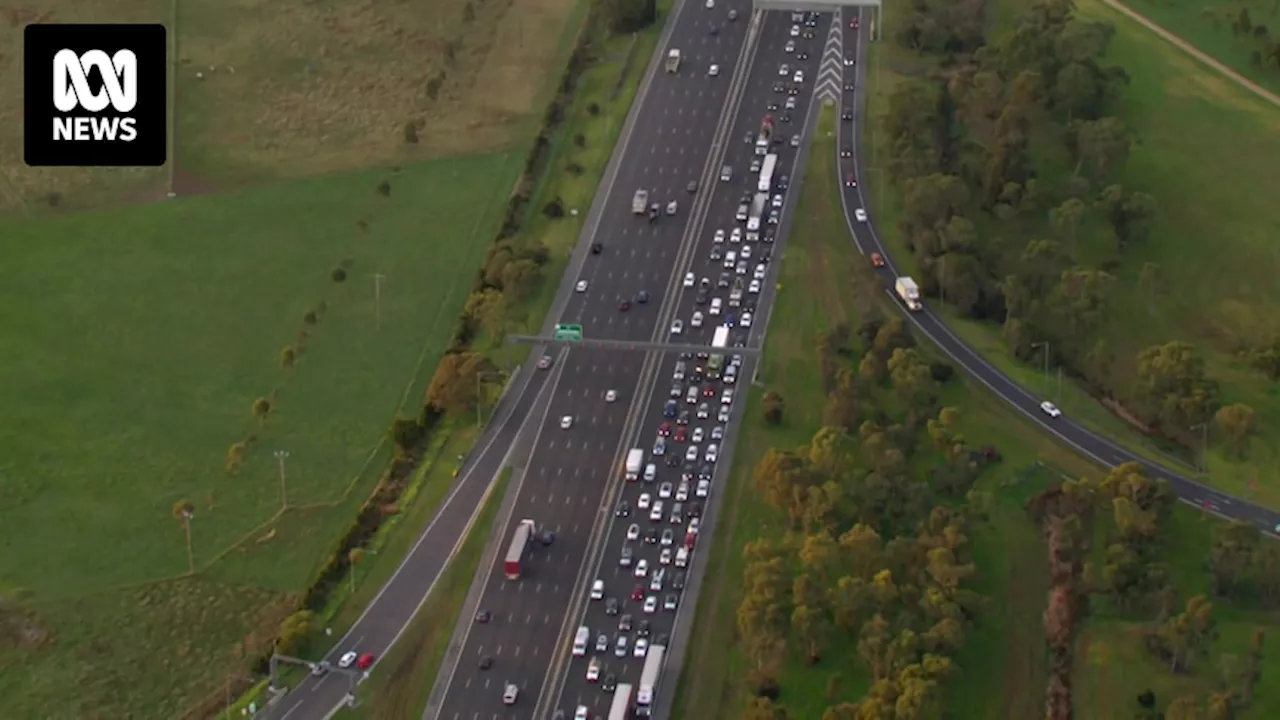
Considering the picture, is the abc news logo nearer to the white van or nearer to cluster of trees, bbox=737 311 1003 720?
the white van

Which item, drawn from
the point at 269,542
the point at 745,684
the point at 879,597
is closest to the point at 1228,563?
the point at 879,597

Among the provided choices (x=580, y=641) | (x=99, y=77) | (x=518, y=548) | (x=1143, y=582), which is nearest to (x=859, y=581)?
(x=580, y=641)

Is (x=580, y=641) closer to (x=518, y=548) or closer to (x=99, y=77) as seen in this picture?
(x=518, y=548)

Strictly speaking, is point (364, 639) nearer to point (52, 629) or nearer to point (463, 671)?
point (463, 671)

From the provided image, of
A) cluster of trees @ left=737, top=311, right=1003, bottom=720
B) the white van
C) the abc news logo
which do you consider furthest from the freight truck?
the abc news logo

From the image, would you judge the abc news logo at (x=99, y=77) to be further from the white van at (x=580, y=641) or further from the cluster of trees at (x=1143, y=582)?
the cluster of trees at (x=1143, y=582)

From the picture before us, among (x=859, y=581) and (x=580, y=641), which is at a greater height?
(x=859, y=581)
